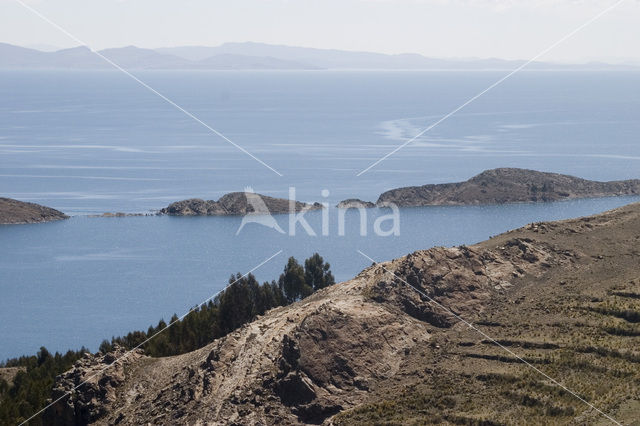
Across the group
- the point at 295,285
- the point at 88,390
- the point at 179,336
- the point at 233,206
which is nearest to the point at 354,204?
the point at 233,206

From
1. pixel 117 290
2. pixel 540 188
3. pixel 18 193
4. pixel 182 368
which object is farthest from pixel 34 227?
pixel 182 368

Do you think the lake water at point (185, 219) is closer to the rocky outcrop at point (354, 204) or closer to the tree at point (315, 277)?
the rocky outcrop at point (354, 204)

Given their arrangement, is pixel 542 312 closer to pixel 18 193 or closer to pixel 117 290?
pixel 117 290

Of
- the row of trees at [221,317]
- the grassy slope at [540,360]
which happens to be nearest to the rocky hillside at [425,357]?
the grassy slope at [540,360]

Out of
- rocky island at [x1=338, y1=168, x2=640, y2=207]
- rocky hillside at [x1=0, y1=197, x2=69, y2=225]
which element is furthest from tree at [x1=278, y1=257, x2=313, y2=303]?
rocky hillside at [x1=0, y1=197, x2=69, y2=225]

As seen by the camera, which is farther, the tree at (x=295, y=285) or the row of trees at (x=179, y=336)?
the tree at (x=295, y=285)

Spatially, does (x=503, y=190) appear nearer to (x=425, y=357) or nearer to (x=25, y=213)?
(x=25, y=213)

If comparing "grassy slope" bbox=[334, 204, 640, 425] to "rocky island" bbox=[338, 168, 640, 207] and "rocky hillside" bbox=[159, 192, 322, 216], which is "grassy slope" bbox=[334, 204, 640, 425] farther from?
"rocky hillside" bbox=[159, 192, 322, 216]

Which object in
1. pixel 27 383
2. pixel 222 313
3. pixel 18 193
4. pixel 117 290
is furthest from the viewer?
pixel 18 193
